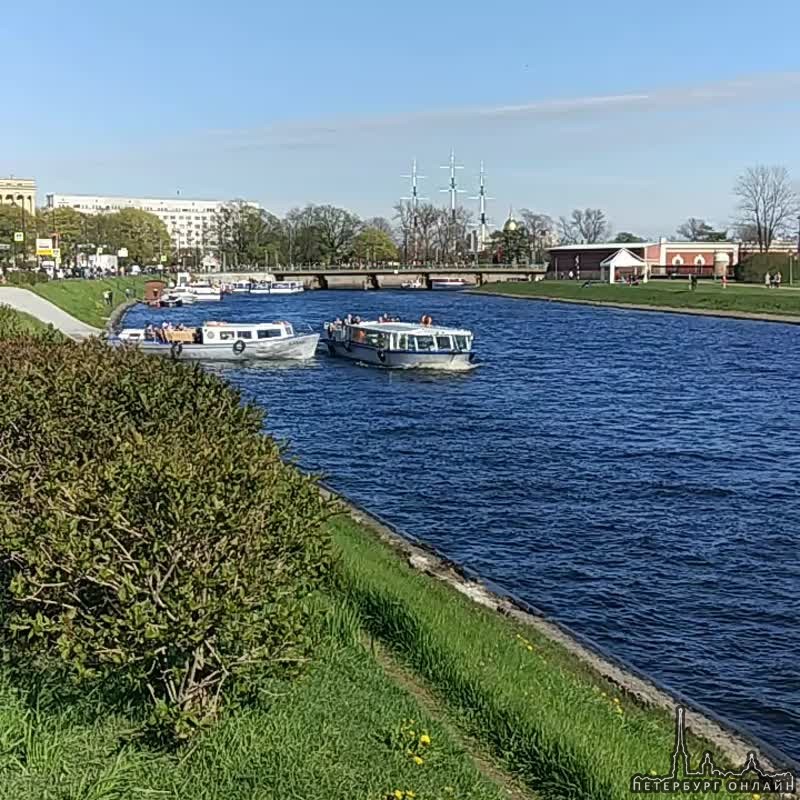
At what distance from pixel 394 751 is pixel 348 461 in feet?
56.6

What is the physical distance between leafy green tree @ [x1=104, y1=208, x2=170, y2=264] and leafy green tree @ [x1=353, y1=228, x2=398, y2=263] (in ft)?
102

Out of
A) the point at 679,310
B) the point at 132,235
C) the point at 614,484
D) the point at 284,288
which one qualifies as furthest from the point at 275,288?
the point at 614,484

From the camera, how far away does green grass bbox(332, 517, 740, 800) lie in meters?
6.57

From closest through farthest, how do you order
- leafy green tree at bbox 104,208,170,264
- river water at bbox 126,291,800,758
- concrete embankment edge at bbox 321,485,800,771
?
concrete embankment edge at bbox 321,485,800,771, river water at bbox 126,291,800,758, leafy green tree at bbox 104,208,170,264

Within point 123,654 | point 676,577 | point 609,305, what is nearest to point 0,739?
point 123,654

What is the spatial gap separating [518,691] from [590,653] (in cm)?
298

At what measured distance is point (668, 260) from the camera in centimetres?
13650

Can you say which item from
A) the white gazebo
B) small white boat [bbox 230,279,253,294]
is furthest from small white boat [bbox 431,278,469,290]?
small white boat [bbox 230,279,253,294]

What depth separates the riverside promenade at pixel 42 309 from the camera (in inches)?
1881

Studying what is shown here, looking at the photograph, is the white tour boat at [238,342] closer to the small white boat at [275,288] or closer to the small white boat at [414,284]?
the small white boat at [275,288]

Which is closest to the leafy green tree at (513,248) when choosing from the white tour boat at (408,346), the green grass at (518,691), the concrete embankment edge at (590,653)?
the white tour boat at (408,346)

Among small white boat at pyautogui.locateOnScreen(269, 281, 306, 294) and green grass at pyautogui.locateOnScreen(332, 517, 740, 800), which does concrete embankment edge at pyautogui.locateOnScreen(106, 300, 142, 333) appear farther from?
green grass at pyautogui.locateOnScreen(332, 517, 740, 800)

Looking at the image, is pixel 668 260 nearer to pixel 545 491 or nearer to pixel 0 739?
pixel 545 491

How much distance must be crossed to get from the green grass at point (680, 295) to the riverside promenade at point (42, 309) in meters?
44.6
